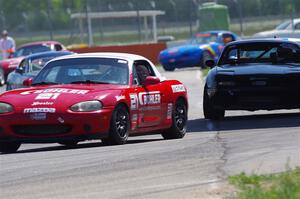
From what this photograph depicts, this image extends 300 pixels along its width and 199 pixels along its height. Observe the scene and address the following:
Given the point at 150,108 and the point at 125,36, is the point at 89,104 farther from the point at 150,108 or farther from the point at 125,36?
the point at 125,36

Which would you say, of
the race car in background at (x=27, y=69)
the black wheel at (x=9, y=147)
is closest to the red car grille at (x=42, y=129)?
the black wheel at (x=9, y=147)

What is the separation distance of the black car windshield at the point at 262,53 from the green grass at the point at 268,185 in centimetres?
749

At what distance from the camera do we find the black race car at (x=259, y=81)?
15586 mm

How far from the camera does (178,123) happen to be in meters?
14.0

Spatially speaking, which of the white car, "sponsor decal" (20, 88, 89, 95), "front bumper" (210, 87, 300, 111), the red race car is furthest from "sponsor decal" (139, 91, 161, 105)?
the white car

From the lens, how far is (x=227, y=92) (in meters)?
15.8

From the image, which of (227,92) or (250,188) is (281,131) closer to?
(227,92)

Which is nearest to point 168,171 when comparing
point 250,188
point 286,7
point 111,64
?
point 250,188

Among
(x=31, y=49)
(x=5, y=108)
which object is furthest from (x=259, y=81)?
(x=31, y=49)

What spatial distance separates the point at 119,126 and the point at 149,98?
1162 mm

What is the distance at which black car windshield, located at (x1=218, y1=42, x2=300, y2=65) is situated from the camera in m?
16.1

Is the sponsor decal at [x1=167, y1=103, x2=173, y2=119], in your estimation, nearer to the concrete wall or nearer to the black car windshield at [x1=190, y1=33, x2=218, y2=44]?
the black car windshield at [x1=190, y1=33, x2=218, y2=44]

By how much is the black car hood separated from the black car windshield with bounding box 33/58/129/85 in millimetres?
3261

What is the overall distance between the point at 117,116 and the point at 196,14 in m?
36.8
